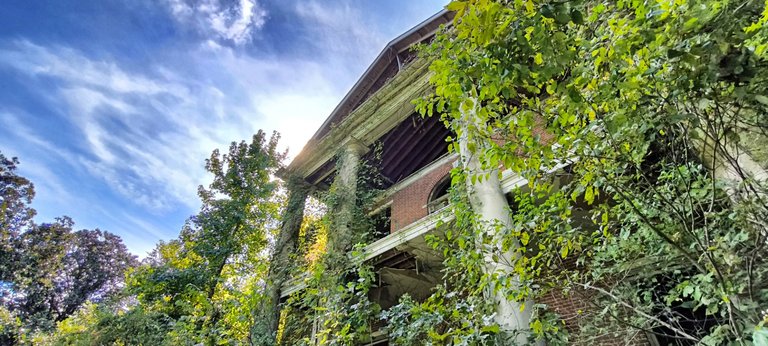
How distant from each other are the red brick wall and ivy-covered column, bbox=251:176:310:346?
2885 millimetres

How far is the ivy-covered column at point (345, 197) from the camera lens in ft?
23.8

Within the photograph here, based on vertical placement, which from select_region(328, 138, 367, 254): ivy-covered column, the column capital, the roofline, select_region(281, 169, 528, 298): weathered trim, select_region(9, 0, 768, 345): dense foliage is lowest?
select_region(9, 0, 768, 345): dense foliage

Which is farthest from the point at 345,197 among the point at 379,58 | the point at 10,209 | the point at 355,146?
the point at 10,209

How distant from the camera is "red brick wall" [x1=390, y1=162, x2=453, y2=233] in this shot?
874cm

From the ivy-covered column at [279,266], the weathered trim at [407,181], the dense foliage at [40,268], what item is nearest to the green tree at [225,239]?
the ivy-covered column at [279,266]

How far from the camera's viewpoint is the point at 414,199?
9.12 metres

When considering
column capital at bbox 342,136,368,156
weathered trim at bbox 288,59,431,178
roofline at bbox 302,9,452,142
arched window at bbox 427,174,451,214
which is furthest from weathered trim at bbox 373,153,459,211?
roofline at bbox 302,9,452,142

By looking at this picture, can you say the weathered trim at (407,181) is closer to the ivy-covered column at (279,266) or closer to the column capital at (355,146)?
the column capital at (355,146)

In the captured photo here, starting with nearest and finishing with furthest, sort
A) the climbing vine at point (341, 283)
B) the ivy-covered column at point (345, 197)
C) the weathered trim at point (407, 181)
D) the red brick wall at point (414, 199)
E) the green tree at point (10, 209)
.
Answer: the climbing vine at point (341, 283)
the ivy-covered column at point (345, 197)
the red brick wall at point (414, 199)
the weathered trim at point (407, 181)
the green tree at point (10, 209)

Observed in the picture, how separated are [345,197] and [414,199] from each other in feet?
6.76

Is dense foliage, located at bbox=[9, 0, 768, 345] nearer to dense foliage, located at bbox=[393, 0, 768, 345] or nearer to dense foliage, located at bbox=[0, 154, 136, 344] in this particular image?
dense foliage, located at bbox=[393, 0, 768, 345]

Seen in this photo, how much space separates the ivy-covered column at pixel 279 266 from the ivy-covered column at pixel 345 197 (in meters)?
1.57

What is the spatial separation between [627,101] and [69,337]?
46.5ft

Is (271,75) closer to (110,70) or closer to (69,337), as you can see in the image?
(110,70)
